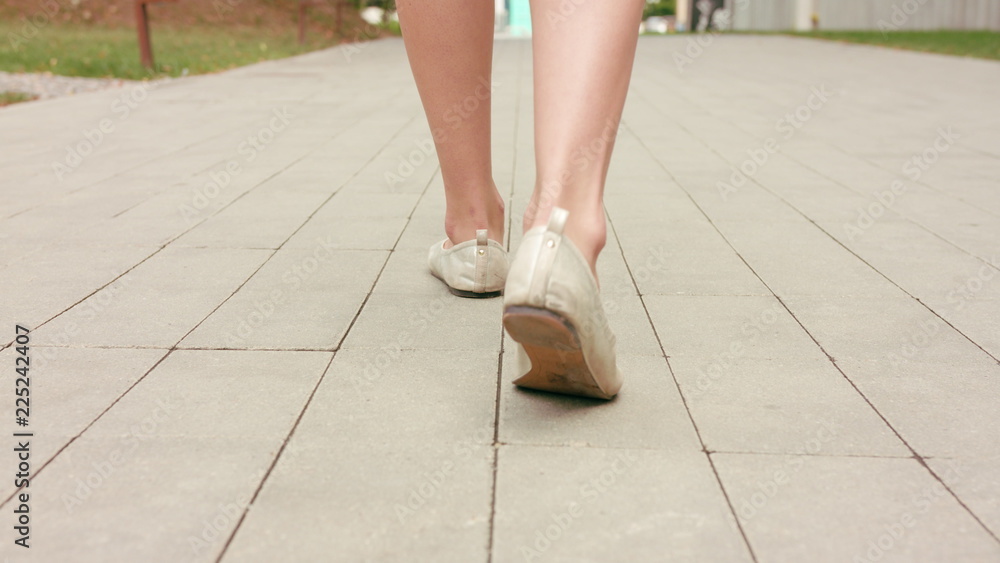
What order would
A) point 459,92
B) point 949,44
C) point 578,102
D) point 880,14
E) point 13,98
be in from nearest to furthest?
point 578,102 < point 459,92 < point 13,98 < point 949,44 < point 880,14

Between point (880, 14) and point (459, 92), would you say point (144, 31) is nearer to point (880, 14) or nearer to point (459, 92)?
point (459, 92)

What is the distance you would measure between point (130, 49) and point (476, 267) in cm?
1084

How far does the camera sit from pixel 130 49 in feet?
37.6

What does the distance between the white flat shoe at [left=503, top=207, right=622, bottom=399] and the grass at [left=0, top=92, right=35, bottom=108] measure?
6.28 meters

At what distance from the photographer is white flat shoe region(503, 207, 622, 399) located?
134 cm

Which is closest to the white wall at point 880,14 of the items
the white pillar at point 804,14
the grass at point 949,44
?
the white pillar at point 804,14

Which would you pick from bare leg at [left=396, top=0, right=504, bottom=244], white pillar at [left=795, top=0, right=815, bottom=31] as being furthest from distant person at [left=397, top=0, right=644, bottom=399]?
white pillar at [left=795, top=0, right=815, bottom=31]

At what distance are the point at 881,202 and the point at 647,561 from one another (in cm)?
267

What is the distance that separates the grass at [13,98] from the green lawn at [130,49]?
176 cm

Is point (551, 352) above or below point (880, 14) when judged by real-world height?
below

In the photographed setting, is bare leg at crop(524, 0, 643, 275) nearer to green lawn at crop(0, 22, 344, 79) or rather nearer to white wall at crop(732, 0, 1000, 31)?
green lawn at crop(0, 22, 344, 79)

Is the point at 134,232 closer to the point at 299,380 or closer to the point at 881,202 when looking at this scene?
the point at 299,380

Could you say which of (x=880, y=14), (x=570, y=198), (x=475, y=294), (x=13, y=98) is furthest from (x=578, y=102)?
(x=880, y=14)

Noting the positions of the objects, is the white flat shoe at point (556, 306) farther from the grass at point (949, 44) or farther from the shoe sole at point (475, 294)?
the grass at point (949, 44)
